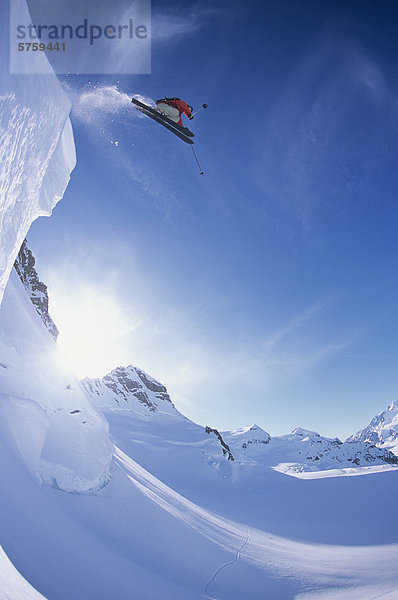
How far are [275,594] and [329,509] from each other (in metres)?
19.5

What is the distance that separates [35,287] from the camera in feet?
112

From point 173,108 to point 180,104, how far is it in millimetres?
345

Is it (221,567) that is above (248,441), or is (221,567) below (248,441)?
below

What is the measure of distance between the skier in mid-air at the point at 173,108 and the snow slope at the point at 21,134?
4327 mm

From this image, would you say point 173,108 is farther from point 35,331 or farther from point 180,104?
point 35,331

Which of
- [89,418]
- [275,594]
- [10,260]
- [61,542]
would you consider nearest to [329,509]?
[275,594]

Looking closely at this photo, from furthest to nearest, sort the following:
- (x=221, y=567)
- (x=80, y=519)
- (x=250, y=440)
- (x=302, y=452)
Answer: (x=250, y=440) < (x=302, y=452) < (x=221, y=567) < (x=80, y=519)

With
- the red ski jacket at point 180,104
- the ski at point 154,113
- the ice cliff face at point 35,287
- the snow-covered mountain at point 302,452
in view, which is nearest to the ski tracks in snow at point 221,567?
the ski at point 154,113

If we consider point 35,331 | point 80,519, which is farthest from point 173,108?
point 80,519

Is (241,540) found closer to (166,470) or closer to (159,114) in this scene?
(166,470)

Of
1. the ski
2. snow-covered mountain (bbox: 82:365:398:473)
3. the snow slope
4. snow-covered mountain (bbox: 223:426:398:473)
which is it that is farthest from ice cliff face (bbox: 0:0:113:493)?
snow-covered mountain (bbox: 223:426:398:473)

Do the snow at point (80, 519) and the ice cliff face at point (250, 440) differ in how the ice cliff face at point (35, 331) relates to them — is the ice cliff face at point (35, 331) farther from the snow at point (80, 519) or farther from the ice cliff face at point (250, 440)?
the ice cliff face at point (250, 440)

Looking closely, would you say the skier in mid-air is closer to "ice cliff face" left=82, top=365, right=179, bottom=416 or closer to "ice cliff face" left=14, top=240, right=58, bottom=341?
"ice cliff face" left=14, top=240, right=58, bottom=341

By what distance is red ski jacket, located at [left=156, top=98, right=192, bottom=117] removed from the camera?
9938 millimetres
